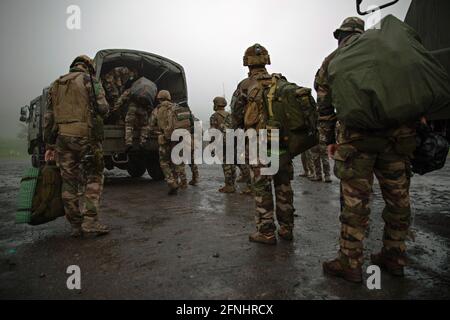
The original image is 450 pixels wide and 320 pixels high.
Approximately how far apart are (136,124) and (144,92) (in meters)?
0.74

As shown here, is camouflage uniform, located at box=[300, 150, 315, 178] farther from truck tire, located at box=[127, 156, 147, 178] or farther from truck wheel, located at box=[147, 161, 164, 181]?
truck tire, located at box=[127, 156, 147, 178]

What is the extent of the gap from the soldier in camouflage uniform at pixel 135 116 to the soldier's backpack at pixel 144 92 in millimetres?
63

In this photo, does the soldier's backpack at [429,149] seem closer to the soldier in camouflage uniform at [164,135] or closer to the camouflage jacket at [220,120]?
the soldier in camouflage uniform at [164,135]

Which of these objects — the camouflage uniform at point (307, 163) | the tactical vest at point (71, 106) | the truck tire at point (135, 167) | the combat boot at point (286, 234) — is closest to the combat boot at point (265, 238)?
the combat boot at point (286, 234)

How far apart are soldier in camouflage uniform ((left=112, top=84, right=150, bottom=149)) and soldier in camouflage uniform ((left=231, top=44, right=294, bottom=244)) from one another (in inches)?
155

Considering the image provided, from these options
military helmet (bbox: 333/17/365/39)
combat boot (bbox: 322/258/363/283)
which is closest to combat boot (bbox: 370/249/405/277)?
combat boot (bbox: 322/258/363/283)

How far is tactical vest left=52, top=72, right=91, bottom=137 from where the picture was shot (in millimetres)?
3471

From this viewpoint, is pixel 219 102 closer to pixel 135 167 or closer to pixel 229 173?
pixel 229 173

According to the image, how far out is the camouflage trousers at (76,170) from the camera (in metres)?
3.48

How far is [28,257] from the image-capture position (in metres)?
2.94

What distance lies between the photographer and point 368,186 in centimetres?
228

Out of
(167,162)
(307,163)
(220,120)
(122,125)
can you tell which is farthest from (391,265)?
(307,163)

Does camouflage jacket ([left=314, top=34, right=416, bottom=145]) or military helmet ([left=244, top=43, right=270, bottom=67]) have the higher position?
military helmet ([left=244, top=43, right=270, bottom=67])
